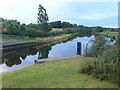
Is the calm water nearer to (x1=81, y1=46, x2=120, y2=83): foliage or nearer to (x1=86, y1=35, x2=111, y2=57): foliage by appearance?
(x1=86, y1=35, x2=111, y2=57): foliage

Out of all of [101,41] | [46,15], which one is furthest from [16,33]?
[101,41]

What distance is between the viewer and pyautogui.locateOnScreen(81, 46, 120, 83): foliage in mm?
4359

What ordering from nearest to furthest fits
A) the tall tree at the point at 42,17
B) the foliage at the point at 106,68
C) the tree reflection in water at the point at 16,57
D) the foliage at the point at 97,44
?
the foliage at the point at 106,68
the foliage at the point at 97,44
the tree reflection in water at the point at 16,57
the tall tree at the point at 42,17

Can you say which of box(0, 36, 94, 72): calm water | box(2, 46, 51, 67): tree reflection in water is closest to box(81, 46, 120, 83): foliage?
box(0, 36, 94, 72): calm water

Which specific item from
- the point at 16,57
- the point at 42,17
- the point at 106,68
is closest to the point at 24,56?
the point at 16,57

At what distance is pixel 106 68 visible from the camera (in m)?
4.64

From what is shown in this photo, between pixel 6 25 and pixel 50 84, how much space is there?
3013 centimetres

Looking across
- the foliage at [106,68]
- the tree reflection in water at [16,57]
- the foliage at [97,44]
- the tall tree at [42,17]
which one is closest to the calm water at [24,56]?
the tree reflection in water at [16,57]

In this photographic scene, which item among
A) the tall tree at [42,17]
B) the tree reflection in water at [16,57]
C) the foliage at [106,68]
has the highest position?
the tall tree at [42,17]

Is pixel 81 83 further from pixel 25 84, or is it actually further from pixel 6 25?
pixel 6 25

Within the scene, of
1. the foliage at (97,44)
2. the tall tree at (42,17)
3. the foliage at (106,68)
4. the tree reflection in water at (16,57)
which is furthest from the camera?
the tall tree at (42,17)

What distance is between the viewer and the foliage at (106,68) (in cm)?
436

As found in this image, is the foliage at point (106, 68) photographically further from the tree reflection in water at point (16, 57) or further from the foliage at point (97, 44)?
the tree reflection in water at point (16, 57)

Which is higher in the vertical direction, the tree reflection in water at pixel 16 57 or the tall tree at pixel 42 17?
the tall tree at pixel 42 17
